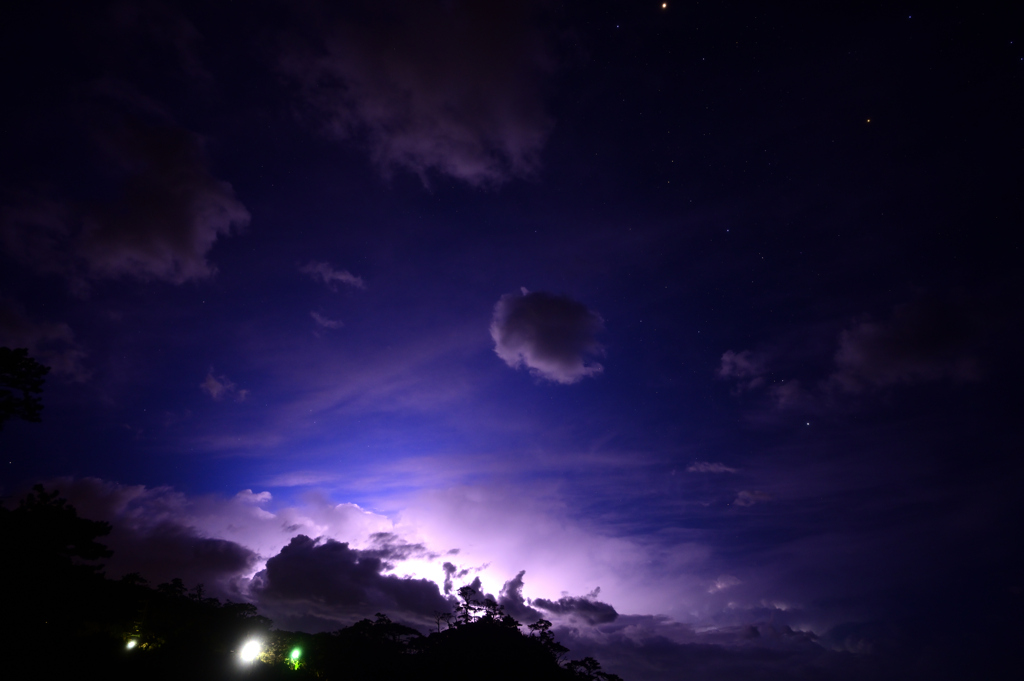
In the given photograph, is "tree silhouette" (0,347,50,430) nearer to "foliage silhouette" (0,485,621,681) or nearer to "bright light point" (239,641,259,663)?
"foliage silhouette" (0,485,621,681)

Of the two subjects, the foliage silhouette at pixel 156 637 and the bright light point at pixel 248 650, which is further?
the bright light point at pixel 248 650

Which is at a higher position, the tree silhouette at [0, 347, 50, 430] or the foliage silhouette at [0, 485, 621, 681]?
the tree silhouette at [0, 347, 50, 430]

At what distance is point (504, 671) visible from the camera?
48844 mm

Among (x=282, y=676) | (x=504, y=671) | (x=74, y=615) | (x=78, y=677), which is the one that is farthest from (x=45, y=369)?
(x=504, y=671)

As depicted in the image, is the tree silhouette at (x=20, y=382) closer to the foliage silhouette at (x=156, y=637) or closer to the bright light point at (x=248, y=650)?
the foliage silhouette at (x=156, y=637)

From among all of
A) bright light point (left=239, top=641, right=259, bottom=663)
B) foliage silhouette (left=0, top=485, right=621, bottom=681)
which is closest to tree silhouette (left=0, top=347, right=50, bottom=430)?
foliage silhouette (left=0, top=485, right=621, bottom=681)

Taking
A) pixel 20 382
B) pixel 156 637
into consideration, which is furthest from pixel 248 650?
pixel 20 382

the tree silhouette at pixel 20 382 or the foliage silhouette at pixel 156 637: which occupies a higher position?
the tree silhouette at pixel 20 382

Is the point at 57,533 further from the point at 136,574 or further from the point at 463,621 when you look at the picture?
the point at 463,621

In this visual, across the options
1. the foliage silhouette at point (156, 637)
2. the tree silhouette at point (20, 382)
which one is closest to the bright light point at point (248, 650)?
the foliage silhouette at point (156, 637)

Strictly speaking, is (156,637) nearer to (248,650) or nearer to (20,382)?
(248,650)

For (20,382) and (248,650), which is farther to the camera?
(248,650)

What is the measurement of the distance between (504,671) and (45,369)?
5213 cm

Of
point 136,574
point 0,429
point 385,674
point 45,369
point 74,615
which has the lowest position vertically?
point 385,674
